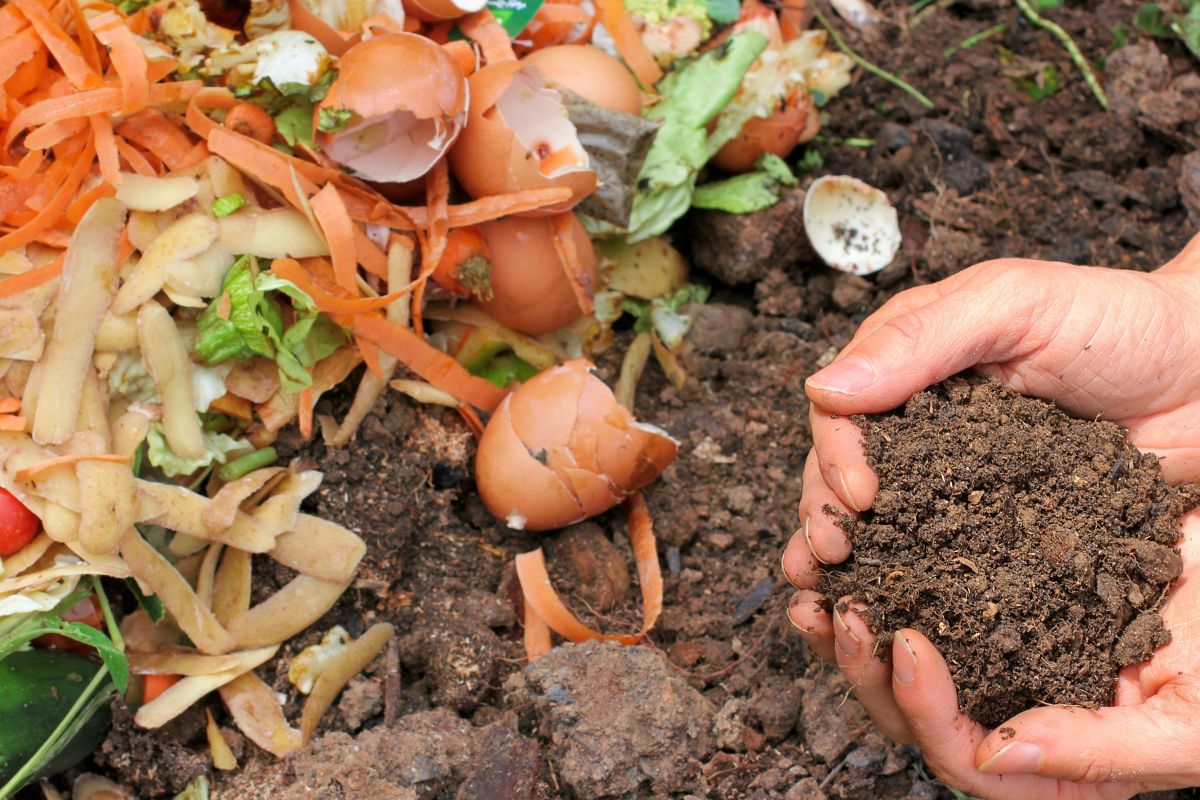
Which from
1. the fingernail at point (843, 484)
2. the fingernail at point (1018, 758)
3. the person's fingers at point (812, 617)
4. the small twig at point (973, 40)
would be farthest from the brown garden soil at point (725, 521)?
the fingernail at point (843, 484)

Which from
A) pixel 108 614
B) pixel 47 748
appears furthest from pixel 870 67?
pixel 47 748

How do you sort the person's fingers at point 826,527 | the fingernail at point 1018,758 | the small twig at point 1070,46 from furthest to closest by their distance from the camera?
the small twig at point 1070,46 → the person's fingers at point 826,527 → the fingernail at point 1018,758

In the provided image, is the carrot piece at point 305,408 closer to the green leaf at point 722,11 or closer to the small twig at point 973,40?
the green leaf at point 722,11

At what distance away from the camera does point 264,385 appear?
6.86ft

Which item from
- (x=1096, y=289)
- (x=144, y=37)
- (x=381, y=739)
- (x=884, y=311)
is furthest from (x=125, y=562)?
(x=1096, y=289)

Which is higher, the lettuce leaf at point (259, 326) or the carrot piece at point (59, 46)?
the carrot piece at point (59, 46)

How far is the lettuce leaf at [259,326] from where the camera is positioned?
78.2 inches

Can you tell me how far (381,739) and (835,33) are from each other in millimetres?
2115

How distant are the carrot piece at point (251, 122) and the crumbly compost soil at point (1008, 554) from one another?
1.27 m

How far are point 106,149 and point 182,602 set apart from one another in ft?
2.69

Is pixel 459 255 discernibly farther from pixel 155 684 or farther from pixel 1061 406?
pixel 1061 406

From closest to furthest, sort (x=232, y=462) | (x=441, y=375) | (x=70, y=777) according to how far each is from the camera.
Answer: (x=70, y=777) → (x=232, y=462) → (x=441, y=375)

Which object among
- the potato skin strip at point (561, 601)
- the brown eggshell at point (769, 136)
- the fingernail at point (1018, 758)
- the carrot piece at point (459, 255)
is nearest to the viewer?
the fingernail at point (1018, 758)

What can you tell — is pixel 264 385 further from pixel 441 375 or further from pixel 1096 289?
pixel 1096 289
